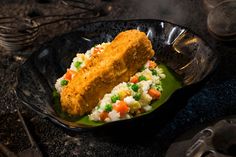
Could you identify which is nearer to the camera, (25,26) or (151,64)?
(151,64)

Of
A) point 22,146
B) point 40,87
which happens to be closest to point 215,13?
point 40,87

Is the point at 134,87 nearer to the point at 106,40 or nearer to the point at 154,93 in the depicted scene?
the point at 154,93

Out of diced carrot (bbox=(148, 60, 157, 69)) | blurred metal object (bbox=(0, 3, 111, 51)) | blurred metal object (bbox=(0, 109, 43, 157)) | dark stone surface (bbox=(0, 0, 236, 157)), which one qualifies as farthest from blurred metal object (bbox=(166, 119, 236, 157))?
blurred metal object (bbox=(0, 3, 111, 51))

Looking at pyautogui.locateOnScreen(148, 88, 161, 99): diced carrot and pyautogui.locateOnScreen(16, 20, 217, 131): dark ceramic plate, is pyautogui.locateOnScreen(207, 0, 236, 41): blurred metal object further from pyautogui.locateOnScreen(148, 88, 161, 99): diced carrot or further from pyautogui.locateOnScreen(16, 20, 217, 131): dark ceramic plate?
pyautogui.locateOnScreen(148, 88, 161, 99): diced carrot

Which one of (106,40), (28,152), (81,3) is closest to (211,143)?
(28,152)

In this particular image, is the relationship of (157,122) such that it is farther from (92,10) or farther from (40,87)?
(92,10)
